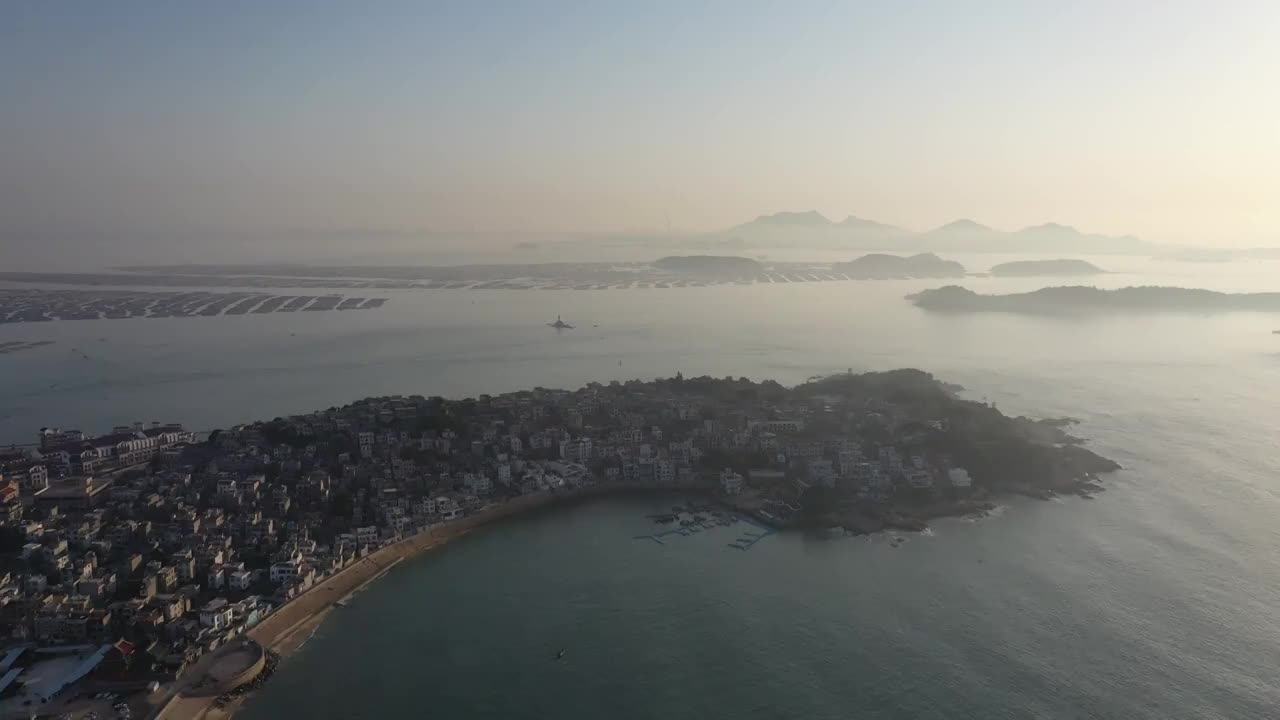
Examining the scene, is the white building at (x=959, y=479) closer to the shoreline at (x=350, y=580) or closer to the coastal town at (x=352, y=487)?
the coastal town at (x=352, y=487)

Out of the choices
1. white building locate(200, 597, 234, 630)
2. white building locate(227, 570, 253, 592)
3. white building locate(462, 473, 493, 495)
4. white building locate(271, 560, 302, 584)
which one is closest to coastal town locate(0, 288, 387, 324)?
white building locate(462, 473, 493, 495)

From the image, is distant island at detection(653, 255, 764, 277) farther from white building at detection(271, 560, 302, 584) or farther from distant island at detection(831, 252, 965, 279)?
white building at detection(271, 560, 302, 584)

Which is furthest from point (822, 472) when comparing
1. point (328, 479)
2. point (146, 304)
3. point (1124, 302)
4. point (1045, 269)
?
point (1045, 269)

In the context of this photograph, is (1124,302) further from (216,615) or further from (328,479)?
(216,615)

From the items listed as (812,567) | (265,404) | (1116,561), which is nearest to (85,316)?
(265,404)

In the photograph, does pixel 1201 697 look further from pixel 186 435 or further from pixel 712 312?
pixel 712 312

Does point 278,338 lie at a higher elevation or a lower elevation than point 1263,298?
lower
